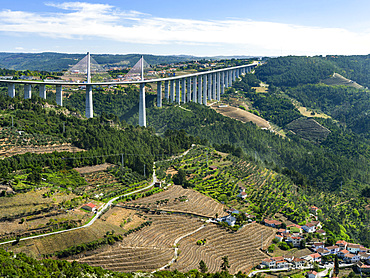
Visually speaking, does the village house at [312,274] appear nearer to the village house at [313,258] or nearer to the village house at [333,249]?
the village house at [313,258]

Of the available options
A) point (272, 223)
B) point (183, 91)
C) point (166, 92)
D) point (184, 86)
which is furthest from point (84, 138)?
point (183, 91)

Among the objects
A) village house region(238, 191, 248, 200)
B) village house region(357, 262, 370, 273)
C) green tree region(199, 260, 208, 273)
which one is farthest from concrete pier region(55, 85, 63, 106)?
village house region(357, 262, 370, 273)

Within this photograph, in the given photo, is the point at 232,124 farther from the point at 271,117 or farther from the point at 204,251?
the point at 204,251

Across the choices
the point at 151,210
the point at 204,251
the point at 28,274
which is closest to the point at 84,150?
the point at 151,210

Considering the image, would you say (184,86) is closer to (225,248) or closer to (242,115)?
(242,115)

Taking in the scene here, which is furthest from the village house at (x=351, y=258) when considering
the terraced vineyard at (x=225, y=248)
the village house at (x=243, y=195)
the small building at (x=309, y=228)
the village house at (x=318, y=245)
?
the village house at (x=243, y=195)

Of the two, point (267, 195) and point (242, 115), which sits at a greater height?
point (242, 115)

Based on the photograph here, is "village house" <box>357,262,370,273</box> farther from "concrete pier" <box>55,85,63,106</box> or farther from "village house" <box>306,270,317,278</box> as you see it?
"concrete pier" <box>55,85,63,106</box>
